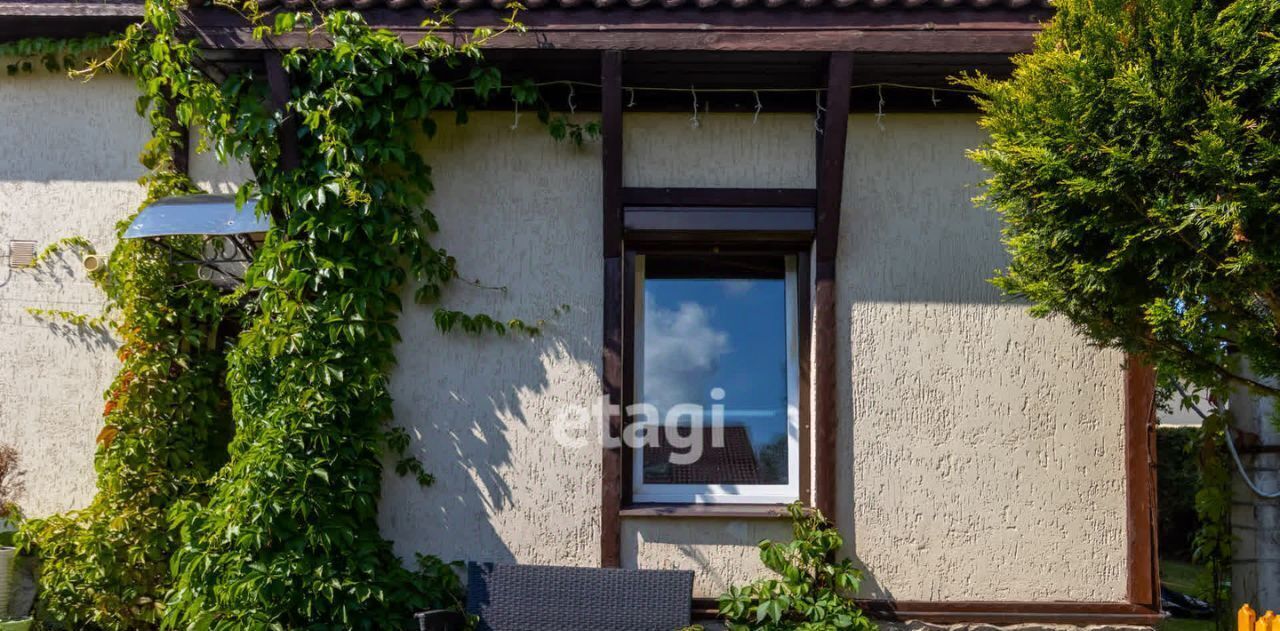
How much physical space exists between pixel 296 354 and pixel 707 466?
2.17 m

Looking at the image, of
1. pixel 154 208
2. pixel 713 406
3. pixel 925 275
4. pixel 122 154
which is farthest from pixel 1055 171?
pixel 122 154

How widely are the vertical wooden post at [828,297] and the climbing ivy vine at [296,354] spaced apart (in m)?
1.34

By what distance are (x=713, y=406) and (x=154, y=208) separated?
120 inches

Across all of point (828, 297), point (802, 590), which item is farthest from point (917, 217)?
point (802, 590)

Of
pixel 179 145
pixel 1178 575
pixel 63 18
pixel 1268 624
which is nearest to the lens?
pixel 1268 624

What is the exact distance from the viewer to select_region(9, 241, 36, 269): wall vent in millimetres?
5227

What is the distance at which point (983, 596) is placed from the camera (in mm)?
4785

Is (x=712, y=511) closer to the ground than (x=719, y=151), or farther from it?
closer to the ground

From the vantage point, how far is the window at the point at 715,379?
510 centimetres

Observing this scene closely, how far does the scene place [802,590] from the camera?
15.0 ft

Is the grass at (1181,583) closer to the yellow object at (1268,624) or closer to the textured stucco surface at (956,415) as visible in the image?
the textured stucco surface at (956,415)

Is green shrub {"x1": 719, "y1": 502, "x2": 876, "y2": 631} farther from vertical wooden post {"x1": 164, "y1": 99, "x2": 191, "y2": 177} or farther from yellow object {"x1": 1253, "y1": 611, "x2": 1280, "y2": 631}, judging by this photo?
vertical wooden post {"x1": 164, "y1": 99, "x2": 191, "y2": 177}

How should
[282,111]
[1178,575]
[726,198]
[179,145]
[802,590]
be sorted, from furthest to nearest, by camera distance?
[1178,575] → [179,145] → [726,198] → [282,111] → [802,590]

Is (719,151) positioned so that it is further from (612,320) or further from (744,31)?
(612,320)
